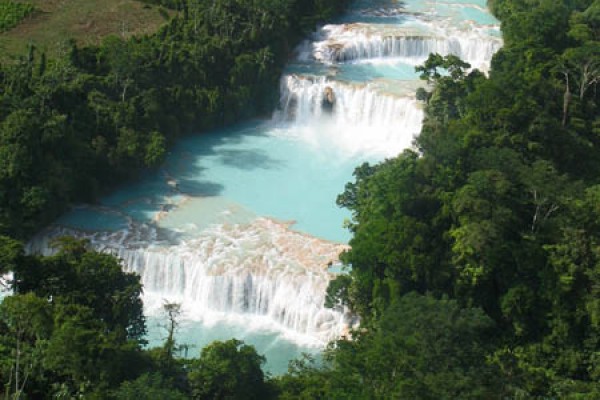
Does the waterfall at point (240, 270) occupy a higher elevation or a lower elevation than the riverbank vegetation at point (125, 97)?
lower

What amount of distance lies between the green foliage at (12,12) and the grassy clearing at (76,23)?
11.6 inches

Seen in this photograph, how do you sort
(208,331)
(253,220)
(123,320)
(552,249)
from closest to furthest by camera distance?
(123,320) < (552,249) < (208,331) < (253,220)

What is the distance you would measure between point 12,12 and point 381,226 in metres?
26.5

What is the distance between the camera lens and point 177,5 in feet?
161

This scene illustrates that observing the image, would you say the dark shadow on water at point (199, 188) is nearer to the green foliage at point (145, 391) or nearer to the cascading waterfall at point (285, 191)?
the cascading waterfall at point (285, 191)

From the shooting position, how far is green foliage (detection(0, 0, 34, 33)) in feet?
152

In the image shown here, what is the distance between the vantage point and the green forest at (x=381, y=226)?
22.6 m

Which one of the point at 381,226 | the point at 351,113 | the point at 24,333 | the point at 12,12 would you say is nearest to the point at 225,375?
the point at 24,333

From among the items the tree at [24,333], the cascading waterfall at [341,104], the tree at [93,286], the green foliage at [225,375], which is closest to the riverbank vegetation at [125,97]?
the cascading waterfall at [341,104]

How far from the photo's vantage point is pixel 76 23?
4703 cm

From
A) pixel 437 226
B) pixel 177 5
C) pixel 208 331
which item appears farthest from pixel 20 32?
pixel 437 226

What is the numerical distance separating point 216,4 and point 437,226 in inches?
815

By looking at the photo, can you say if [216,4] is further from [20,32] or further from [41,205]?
[41,205]

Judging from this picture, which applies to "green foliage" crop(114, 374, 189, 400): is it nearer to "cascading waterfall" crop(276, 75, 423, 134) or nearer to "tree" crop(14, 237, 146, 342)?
"tree" crop(14, 237, 146, 342)
